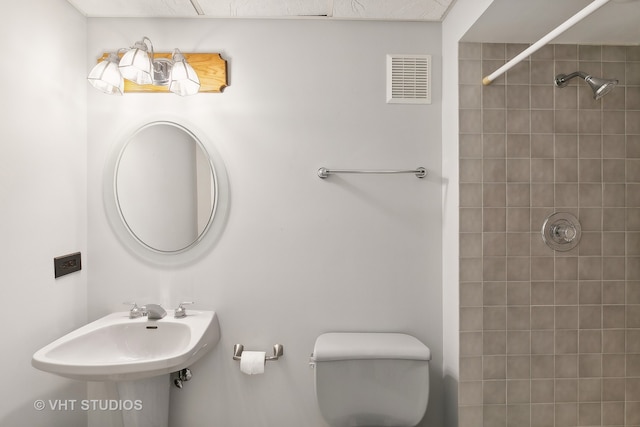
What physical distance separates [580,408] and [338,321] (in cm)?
105

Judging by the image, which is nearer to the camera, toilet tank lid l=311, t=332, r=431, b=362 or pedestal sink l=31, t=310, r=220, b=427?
pedestal sink l=31, t=310, r=220, b=427

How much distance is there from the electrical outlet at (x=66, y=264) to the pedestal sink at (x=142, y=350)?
0.25 m

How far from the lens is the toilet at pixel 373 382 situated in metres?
1.49

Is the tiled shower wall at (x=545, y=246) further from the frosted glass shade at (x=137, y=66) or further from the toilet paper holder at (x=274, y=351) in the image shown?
the frosted glass shade at (x=137, y=66)

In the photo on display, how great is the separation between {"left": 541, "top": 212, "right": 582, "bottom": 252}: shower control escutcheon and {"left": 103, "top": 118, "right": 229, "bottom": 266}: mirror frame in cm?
137

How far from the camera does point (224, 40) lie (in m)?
1.73

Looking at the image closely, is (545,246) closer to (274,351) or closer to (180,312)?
(274,351)

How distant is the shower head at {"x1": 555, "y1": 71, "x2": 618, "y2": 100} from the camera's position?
1.36 metres

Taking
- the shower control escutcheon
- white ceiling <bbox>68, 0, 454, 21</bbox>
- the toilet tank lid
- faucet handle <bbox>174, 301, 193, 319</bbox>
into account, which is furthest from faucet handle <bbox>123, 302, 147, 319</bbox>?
the shower control escutcheon

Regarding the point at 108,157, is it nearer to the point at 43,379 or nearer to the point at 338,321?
the point at 43,379

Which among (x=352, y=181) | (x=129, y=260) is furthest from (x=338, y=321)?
(x=129, y=260)

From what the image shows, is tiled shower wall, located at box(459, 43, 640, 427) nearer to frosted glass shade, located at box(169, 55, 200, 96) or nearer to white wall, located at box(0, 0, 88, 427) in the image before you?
frosted glass shade, located at box(169, 55, 200, 96)

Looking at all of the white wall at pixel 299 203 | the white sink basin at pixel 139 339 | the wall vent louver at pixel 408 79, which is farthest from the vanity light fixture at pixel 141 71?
the white sink basin at pixel 139 339

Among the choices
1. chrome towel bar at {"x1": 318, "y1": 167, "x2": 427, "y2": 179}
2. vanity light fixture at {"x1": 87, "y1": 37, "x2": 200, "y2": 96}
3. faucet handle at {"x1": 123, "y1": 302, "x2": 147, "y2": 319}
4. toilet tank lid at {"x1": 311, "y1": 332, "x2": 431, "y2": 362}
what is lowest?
toilet tank lid at {"x1": 311, "y1": 332, "x2": 431, "y2": 362}
